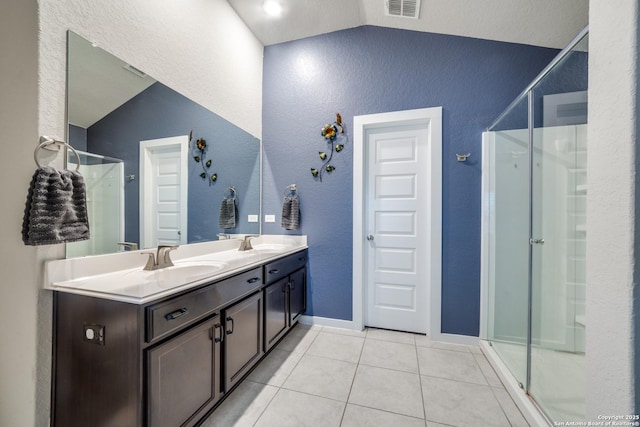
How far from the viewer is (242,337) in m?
1.61

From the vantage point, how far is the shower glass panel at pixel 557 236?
158cm

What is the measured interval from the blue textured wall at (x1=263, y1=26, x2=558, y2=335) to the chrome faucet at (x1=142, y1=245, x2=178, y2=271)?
1.32m

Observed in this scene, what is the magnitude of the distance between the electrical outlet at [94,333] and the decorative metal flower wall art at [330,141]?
6.66ft

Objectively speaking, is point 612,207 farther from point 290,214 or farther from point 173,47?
point 173,47

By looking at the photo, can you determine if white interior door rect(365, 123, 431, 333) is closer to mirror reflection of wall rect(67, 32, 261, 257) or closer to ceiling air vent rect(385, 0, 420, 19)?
ceiling air vent rect(385, 0, 420, 19)

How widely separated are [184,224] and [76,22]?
1225 mm

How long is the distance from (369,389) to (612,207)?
1.62 m

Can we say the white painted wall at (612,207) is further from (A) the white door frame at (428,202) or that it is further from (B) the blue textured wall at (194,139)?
(B) the blue textured wall at (194,139)

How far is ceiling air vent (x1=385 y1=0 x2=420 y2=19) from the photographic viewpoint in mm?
2074

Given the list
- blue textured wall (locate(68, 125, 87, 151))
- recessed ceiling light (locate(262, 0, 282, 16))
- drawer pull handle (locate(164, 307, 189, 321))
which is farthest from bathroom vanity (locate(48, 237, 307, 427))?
recessed ceiling light (locate(262, 0, 282, 16))

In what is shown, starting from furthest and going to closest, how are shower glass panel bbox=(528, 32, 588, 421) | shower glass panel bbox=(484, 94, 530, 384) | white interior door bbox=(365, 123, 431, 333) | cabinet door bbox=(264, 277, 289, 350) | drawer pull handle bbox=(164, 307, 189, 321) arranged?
white interior door bbox=(365, 123, 431, 333) < cabinet door bbox=(264, 277, 289, 350) < shower glass panel bbox=(484, 94, 530, 384) < shower glass panel bbox=(528, 32, 588, 421) < drawer pull handle bbox=(164, 307, 189, 321)

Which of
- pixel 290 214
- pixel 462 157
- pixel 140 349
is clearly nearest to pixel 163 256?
pixel 140 349

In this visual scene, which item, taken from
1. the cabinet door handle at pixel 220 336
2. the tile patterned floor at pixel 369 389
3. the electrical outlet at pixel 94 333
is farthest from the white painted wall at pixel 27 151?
the tile patterned floor at pixel 369 389

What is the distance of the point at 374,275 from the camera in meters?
2.59
